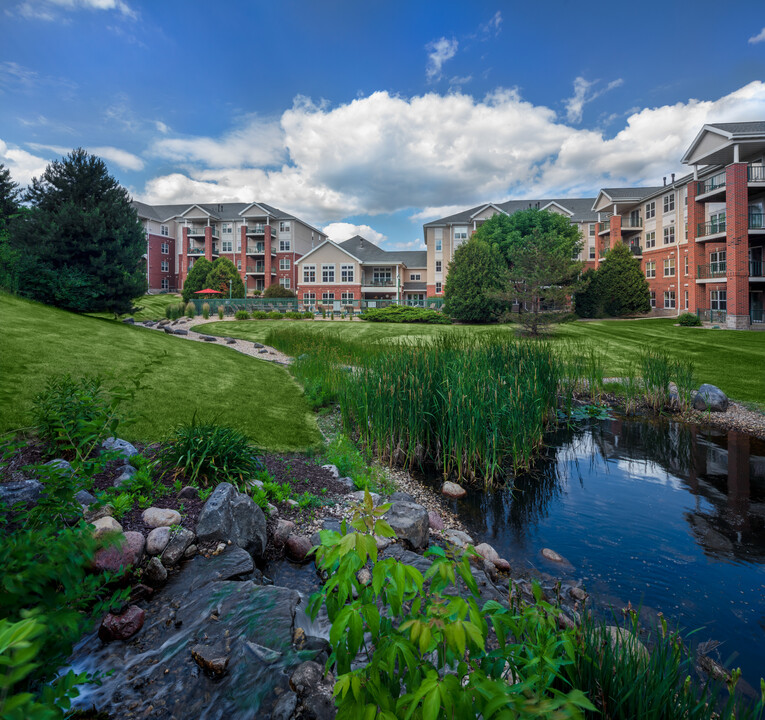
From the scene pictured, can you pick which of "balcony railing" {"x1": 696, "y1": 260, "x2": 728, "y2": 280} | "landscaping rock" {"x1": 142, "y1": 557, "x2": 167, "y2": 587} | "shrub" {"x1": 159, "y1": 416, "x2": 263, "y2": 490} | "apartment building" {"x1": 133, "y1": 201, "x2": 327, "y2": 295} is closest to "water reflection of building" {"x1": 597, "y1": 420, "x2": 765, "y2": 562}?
"shrub" {"x1": 159, "y1": 416, "x2": 263, "y2": 490}

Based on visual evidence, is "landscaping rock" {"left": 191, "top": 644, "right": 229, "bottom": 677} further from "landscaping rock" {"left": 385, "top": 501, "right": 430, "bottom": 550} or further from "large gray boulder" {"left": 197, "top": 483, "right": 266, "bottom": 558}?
"landscaping rock" {"left": 385, "top": 501, "right": 430, "bottom": 550}

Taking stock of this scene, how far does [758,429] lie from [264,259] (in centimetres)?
5439

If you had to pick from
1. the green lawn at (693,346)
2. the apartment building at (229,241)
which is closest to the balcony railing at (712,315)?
the green lawn at (693,346)

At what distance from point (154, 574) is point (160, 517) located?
0.56 meters

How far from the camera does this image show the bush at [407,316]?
34037 mm

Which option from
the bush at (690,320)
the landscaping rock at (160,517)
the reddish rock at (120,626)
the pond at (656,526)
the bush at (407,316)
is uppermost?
the bush at (407,316)

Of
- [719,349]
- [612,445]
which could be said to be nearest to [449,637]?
[612,445]

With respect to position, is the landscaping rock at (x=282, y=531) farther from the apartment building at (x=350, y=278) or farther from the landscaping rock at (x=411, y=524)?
the apartment building at (x=350, y=278)

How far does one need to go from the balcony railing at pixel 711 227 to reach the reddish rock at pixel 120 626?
35076mm

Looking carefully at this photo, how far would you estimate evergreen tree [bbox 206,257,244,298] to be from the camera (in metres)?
44.5

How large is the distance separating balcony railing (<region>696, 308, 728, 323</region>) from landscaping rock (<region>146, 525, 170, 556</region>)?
32.2 metres

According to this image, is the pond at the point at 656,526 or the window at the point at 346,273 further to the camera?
the window at the point at 346,273

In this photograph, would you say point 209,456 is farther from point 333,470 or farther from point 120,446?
point 333,470

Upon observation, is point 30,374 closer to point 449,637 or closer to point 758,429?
point 449,637
